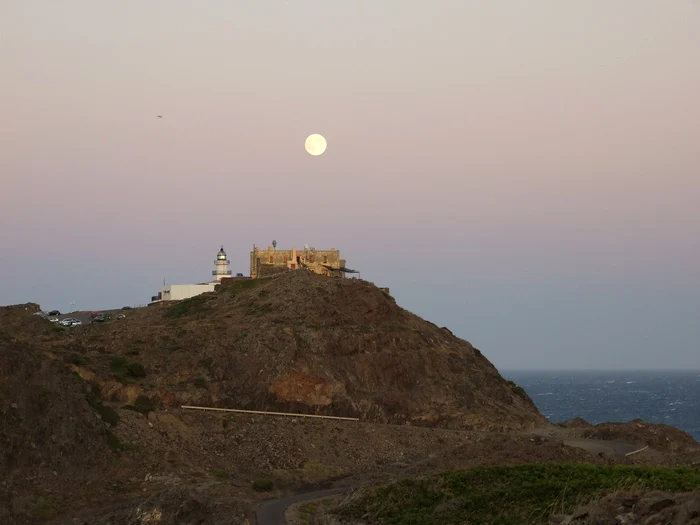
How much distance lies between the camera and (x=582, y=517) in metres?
24.2

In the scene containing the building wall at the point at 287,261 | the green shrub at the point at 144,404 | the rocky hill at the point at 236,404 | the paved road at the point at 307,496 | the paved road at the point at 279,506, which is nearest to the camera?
the paved road at the point at 279,506

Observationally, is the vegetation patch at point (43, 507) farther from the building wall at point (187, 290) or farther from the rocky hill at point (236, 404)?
the building wall at point (187, 290)

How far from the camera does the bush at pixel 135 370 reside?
63.4 m

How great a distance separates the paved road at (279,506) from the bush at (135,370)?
59.2 feet

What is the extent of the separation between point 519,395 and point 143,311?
132 ft

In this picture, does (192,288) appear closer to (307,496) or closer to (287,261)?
(287,261)

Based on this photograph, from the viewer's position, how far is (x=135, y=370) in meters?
63.5

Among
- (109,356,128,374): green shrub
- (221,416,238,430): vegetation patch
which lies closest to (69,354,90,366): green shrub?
(109,356,128,374): green shrub

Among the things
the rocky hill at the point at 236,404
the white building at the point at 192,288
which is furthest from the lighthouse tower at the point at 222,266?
the rocky hill at the point at 236,404

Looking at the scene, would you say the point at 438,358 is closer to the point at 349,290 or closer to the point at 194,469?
the point at 349,290

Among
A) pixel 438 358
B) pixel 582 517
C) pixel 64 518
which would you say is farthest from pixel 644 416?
pixel 582 517

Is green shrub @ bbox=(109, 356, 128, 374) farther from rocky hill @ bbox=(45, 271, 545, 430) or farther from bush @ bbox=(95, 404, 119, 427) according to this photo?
bush @ bbox=(95, 404, 119, 427)

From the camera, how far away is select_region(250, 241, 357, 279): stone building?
97.5 metres

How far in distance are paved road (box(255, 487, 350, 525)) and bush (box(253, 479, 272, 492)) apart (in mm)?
1786
